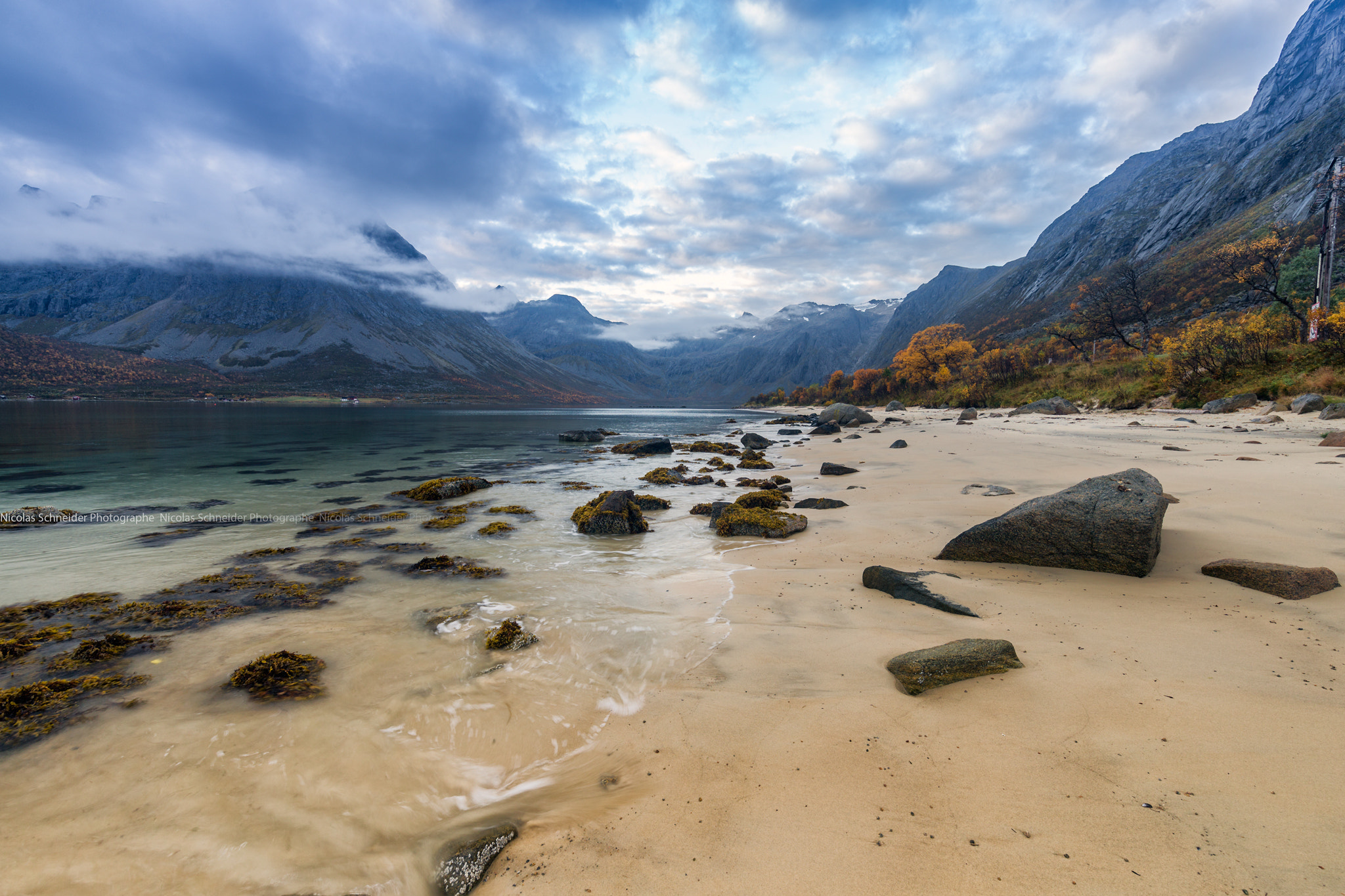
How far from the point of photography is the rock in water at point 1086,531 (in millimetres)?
6191

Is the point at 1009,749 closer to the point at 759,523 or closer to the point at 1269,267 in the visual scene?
the point at 759,523

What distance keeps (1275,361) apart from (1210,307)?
6066cm

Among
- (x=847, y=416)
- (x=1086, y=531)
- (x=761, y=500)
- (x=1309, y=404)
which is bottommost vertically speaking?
(x=761, y=500)

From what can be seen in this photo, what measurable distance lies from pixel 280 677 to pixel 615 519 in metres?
7.10

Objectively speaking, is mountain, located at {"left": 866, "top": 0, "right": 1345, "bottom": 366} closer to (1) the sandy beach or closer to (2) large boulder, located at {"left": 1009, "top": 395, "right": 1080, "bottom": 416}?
(2) large boulder, located at {"left": 1009, "top": 395, "right": 1080, "bottom": 416}

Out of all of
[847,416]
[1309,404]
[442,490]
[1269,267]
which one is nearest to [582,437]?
[442,490]

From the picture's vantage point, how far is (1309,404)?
18.3 meters

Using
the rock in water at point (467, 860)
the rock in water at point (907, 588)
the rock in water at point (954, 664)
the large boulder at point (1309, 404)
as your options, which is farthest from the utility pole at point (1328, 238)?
the rock in water at point (467, 860)

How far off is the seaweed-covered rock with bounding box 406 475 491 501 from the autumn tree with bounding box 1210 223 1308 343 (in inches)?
1626

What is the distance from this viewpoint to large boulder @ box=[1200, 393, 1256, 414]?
22375 millimetres

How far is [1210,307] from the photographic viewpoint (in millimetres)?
65250

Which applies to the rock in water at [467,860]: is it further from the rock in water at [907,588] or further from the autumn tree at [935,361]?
the autumn tree at [935,361]

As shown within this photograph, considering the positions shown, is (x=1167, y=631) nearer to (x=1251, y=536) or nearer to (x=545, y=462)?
(x=1251, y=536)

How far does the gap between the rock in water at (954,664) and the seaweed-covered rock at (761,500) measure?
26.1 ft
